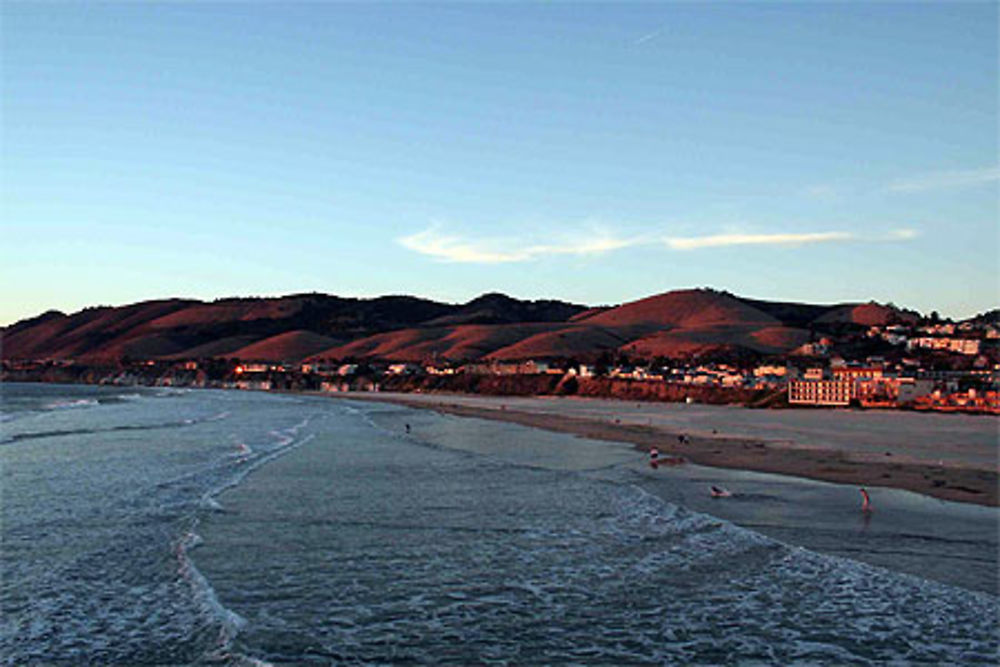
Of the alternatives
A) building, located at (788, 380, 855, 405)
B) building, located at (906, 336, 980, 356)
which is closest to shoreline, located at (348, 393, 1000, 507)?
building, located at (788, 380, 855, 405)

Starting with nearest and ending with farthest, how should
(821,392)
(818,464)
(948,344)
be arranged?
(818,464) < (821,392) < (948,344)

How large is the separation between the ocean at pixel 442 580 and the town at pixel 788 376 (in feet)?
203

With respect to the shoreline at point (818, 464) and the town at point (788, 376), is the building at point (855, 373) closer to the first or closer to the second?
the town at point (788, 376)

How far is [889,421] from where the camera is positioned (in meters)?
64.8

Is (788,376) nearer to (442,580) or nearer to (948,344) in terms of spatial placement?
(948,344)

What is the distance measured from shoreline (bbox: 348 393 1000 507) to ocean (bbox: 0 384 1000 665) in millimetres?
3952

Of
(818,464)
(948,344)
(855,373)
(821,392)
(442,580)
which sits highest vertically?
(948,344)

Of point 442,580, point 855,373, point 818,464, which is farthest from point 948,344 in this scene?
point 442,580

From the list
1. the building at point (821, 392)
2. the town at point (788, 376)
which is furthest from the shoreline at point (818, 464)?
the town at point (788, 376)

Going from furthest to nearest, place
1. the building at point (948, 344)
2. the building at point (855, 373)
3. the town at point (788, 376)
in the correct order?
the building at point (948, 344)
the building at point (855, 373)
the town at point (788, 376)

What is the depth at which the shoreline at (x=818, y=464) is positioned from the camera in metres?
30.1

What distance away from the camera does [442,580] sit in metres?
18.0

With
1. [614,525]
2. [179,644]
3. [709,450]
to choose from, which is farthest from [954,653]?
[709,450]

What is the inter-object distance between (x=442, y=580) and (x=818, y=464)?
24803 millimetres
